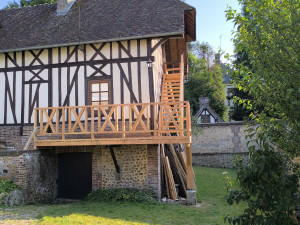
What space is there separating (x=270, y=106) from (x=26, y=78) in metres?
8.78

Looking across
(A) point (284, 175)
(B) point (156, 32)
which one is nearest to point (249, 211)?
(A) point (284, 175)

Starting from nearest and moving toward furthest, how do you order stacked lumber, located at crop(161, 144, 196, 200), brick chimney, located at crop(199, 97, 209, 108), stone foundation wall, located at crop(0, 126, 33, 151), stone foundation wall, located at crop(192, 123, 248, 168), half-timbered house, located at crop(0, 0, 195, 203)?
half-timbered house, located at crop(0, 0, 195, 203), stacked lumber, located at crop(161, 144, 196, 200), stone foundation wall, located at crop(0, 126, 33, 151), stone foundation wall, located at crop(192, 123, 248, 168), brick chimney, located at crop(199, 97, 209, 108)

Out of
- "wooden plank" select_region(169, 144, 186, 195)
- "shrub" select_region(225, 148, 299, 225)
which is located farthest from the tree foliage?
"wooden plank" select_region(169, 144, 186, 195)

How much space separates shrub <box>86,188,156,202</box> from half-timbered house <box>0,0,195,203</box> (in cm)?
28

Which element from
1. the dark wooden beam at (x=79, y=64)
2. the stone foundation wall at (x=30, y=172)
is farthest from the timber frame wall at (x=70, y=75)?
the stone foundation wall at (x=30, y=172)

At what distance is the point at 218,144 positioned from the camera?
19953 mm

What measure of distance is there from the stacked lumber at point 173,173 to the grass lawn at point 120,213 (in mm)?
998

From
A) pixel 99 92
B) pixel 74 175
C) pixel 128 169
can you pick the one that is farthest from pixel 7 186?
pixel 99 92

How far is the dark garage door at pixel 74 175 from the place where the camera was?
32.8 feet

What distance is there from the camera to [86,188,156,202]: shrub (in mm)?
8672

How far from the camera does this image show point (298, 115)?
3.11m

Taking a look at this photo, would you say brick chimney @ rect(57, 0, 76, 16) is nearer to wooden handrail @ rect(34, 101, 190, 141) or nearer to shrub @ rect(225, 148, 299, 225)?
wooden handrail @ rect(34, 101, 190, 141)

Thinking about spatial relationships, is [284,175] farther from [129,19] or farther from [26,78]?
[26,78]

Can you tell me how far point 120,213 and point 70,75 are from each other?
492cm
